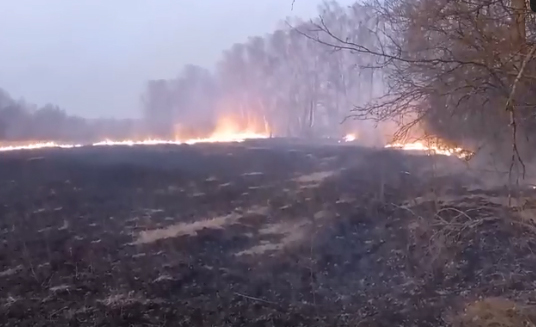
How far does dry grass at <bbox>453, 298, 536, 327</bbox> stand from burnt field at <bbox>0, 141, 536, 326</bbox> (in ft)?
0.20

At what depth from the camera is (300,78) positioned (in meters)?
42.6

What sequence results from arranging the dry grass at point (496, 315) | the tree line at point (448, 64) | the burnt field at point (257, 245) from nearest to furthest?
the tree line at point (448, 64)
the dry grass at point (496, 315)
the burnt field at point (257, 245)

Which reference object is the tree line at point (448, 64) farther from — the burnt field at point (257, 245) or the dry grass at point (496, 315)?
the dry grass at point (496, 315)

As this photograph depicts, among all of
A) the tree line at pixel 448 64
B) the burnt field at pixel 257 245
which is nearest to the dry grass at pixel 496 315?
the burnt field at pixel 257 245

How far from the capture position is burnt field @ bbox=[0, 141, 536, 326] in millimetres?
9391

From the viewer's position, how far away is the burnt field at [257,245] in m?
9.39

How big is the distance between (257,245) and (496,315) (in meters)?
6.18

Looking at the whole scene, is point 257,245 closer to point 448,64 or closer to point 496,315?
point 496,315

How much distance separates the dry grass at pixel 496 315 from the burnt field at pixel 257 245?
2.3 inches

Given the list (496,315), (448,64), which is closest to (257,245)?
(496,315)

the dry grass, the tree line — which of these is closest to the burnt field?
the dry grass

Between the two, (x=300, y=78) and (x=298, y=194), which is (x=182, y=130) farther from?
(x=298, y=194)

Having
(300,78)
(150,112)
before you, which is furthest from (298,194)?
(150,112)

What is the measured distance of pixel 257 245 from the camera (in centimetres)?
1321
